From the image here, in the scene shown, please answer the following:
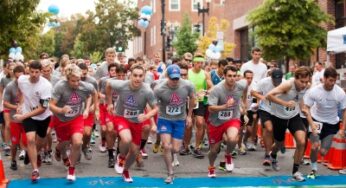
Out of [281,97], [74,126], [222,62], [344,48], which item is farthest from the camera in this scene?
[344,48]

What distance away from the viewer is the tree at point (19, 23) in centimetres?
2427

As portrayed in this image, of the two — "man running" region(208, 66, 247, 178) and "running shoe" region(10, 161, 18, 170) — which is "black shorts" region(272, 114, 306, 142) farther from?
"running shoe" region(10, 161, 18, 170)

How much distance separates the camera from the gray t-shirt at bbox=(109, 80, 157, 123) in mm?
9383

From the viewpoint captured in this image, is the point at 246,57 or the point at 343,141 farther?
the point at 246,57

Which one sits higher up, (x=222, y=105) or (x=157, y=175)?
(x=222, y=105)

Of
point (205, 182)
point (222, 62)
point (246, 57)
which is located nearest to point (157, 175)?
point (205, 182)

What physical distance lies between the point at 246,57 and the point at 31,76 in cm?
3220

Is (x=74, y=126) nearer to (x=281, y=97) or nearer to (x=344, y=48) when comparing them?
(x=281, y=97)

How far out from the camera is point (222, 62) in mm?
12602

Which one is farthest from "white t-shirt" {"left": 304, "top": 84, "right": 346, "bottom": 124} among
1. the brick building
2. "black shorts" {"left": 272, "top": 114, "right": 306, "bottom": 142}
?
the brick building

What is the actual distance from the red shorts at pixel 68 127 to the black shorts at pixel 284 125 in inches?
130

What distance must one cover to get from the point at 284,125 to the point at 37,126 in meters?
4.10

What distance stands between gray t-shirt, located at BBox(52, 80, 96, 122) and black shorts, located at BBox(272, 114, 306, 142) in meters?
3.20

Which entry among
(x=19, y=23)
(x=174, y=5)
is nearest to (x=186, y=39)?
(x=174, y=5)
